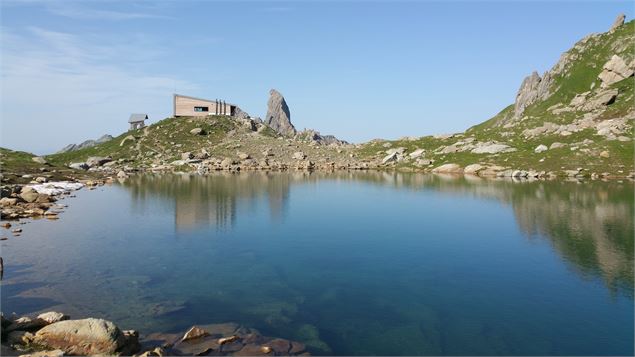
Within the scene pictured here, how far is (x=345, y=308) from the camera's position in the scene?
99.7 feet

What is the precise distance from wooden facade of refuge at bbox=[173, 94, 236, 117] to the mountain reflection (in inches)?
2758

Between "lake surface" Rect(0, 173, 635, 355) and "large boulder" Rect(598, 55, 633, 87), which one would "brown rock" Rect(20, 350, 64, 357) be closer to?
"lake surface" Rect(0, 173, 635, 355)

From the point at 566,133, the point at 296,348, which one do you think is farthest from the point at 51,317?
the point at 566,133

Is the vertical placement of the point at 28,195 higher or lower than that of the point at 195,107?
lower

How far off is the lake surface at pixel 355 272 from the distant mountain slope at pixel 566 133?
170ft

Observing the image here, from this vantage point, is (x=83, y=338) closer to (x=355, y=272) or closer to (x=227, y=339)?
(x=227, y=339)

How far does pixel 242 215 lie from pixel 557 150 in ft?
358

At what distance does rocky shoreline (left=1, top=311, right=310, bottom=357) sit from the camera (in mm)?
22000

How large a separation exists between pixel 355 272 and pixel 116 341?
2150 centimetres

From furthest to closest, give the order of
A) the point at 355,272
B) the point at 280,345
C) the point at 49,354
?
1. the point at 355,272
2. the point at 280,345
3. the point at 49,354

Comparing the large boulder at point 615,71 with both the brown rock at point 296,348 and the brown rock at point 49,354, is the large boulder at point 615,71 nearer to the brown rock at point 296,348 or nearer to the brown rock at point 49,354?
the brown rock at point 296,348

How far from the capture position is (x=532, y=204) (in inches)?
2940

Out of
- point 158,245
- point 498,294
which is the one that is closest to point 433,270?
point 498,294

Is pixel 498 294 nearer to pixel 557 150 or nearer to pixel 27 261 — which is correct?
pixel 27 261
